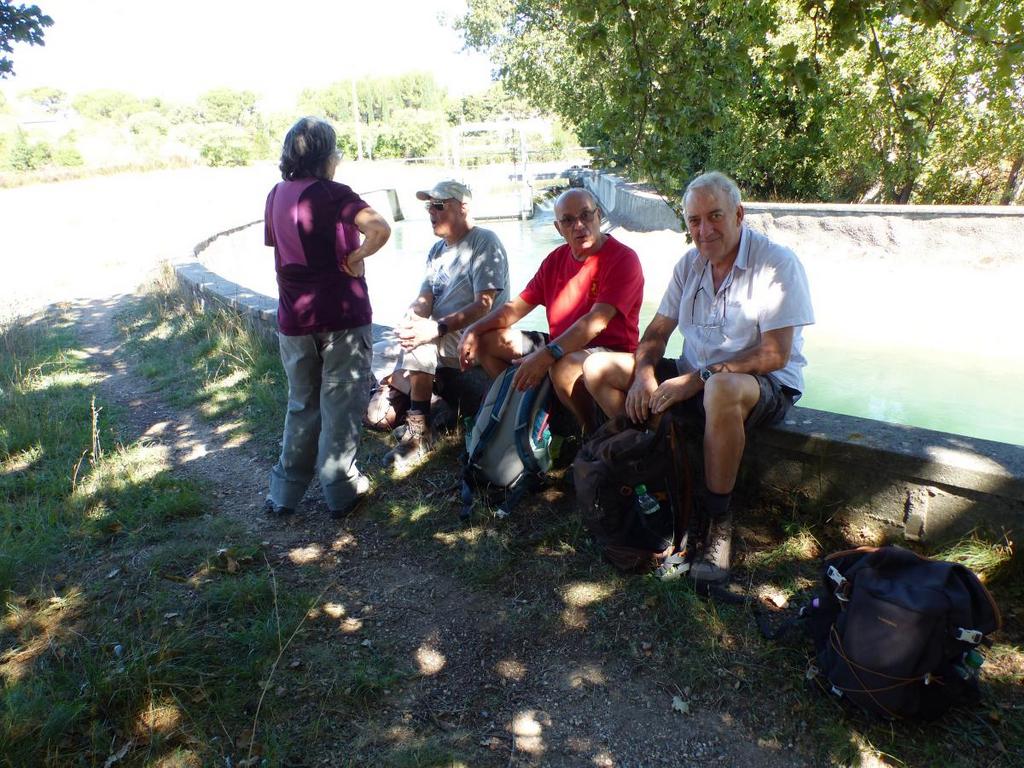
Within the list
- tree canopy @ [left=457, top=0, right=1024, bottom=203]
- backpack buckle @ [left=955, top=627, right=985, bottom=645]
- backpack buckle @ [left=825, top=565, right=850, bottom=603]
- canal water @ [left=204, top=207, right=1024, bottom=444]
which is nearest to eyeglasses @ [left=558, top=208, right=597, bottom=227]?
tree canopy @ [left=457, top=0, right=1024, bottom=203]

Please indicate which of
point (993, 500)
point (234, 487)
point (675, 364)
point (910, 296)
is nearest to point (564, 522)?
point (675, 364)

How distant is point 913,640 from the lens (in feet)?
6.72

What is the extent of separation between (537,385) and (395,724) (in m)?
1.68

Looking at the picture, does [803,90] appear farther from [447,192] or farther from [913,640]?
[913,640]

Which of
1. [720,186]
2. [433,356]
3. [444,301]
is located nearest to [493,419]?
[433,356]

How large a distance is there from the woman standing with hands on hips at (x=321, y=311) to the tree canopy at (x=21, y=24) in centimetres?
275

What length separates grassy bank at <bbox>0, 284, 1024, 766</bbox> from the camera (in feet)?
7.11

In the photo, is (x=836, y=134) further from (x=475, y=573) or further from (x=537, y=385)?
(x=475, y=573)

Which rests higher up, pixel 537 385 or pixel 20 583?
pixel 537 385

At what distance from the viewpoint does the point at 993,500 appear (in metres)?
2.60

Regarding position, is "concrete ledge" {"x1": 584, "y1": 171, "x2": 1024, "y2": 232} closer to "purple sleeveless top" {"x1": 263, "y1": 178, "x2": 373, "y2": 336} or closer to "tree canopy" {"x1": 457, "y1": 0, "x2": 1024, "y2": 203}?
"tree canopy" {"x1": 457, "y1": 0, "x2": 1024, "y2": 203}

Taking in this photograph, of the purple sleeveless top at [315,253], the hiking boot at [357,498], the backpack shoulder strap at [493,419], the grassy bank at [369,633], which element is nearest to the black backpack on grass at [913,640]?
the grassy bank at [369,633]

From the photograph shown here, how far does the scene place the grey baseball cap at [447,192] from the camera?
168 inches

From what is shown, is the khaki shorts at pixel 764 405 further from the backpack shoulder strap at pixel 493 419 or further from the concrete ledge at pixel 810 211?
the concrete ledge at pixel 810 211
